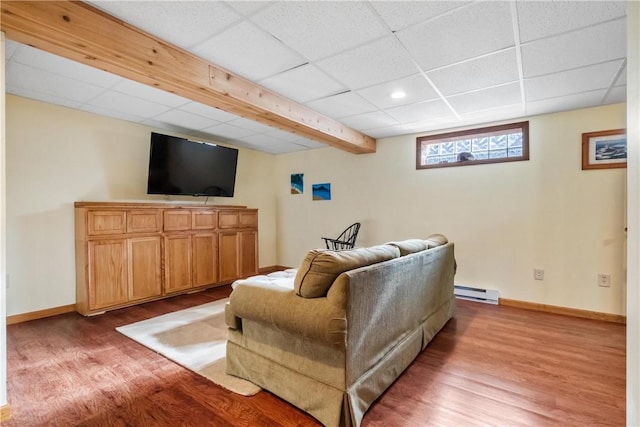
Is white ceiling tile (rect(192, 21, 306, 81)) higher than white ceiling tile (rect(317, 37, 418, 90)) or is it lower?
higher

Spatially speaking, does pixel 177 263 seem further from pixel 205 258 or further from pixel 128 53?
pixel 128 53

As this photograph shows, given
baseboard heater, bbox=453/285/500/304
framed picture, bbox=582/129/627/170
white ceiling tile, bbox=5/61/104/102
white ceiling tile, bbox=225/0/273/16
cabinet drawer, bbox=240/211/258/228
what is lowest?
baseboard heater, bbox=453/285/500/304

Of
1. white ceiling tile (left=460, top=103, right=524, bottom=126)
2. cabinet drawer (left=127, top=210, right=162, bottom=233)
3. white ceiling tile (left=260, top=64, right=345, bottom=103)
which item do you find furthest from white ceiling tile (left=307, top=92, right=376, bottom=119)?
cabinet drawer (left=127, top=210, right=162, bottom=233)

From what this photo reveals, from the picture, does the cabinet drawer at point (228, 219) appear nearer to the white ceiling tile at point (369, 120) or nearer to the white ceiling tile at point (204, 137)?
the white ceiling tile at point (204, 137)

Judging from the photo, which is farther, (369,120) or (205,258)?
(205,258)

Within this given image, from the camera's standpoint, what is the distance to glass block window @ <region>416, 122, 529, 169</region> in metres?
3.62

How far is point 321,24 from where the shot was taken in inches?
72.1

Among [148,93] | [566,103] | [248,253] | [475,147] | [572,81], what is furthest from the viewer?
[248,253]

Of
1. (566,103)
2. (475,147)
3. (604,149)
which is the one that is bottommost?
(604,149)

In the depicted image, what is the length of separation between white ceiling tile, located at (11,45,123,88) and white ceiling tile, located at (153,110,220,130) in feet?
2.73

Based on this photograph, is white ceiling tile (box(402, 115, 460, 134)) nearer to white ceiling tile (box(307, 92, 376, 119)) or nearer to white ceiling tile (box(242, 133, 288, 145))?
white ceiling tile (box(307, 92, 376, 119))

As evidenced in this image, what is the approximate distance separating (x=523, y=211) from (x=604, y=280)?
1008 millimetres

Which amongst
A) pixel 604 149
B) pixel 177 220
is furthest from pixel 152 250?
pixel 604 149

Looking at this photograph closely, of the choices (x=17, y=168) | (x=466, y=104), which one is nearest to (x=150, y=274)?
(x=17, y=168)
